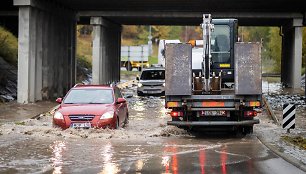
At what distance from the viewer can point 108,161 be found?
11.1 m

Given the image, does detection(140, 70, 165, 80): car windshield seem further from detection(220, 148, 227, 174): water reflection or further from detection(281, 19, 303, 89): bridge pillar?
detection(220, 148, 227, 174): water reflection

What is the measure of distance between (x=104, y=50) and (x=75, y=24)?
4.86 m

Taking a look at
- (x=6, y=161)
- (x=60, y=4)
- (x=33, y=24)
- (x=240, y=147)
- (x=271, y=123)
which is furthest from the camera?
(x=60, y=4)

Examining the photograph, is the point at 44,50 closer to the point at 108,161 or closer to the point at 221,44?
the point at 221,44

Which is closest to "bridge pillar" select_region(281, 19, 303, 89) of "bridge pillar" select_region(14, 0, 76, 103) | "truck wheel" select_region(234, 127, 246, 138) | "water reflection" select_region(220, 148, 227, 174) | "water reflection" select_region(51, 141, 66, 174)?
"bridge pillar" select_region(14, 0, 76, 103)

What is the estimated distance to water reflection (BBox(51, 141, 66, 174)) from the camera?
33.4ft

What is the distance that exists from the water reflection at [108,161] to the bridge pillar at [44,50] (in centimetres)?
1630

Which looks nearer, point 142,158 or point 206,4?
point 142,158

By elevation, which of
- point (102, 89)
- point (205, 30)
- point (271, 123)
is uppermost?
point (205, 30)

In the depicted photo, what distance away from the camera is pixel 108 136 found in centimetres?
1509

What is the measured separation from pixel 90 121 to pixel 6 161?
472cm

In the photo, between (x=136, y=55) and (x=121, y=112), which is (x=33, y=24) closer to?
(x=121, y=112)

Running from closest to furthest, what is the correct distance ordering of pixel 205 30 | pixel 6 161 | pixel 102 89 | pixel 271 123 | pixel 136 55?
pixel 6 161 < pixel 205 30 < pixel 102 89 < pixel 271 123 < pixel 136 55

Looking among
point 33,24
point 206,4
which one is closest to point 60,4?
point 33,24
